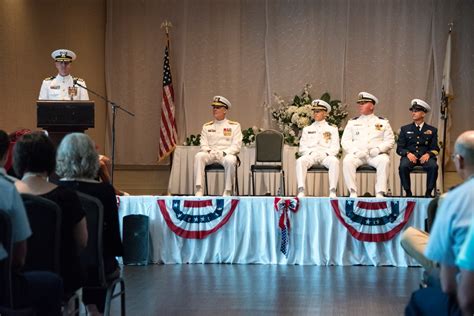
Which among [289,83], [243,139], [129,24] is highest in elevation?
[129,24]

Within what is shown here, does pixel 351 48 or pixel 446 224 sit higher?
pixel 351 48

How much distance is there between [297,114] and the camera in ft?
37.3

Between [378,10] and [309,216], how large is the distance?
5.39 m

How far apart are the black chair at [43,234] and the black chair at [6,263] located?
320mm

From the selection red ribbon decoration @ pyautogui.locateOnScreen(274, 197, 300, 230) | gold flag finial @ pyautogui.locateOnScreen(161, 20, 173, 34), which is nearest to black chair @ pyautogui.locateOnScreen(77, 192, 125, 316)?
red ribbon decoration @ pyautogui.locateOnScreen(274, 197, 300, 230)

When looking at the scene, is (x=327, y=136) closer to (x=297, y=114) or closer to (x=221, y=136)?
(x=221, y=136)

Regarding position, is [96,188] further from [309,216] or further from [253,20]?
[253,20]

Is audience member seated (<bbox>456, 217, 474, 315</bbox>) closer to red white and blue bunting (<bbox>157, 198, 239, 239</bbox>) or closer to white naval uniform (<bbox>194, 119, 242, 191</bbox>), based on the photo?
red white and blue bunting (<bbox>157, 198, 239, 239</bbox>)

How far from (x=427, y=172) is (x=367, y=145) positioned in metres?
0.83

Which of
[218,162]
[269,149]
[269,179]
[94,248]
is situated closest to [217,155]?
[218,162]

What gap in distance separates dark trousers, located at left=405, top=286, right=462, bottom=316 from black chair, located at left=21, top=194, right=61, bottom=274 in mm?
1420

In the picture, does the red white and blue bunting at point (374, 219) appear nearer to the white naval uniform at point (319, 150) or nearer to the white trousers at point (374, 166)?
the white trousers at point (374, 166)

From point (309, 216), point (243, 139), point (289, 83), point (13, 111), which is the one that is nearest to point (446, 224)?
point (309, 216)

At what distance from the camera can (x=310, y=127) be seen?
33.3 feet
